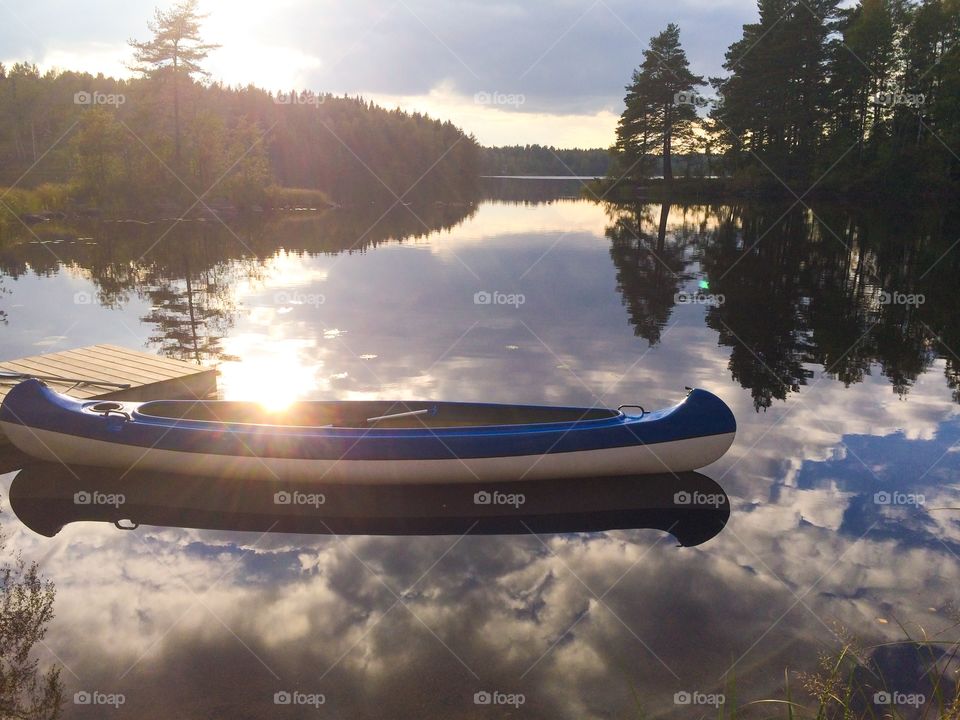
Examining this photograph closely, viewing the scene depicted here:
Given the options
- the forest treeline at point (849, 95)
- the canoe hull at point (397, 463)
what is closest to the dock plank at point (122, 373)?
the canoe hull at point (397, 463)

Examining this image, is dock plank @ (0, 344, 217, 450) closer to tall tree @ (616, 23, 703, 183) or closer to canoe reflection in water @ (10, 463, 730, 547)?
canoe reflection in water @ (10, 463, 730, 547)

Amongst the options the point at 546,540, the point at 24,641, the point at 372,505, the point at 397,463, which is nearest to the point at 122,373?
the point at 372,505

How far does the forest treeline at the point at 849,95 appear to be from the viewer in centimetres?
6044

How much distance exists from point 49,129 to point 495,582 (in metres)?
116

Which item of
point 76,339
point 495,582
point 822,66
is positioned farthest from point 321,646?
point 822,66

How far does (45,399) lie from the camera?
10508mm

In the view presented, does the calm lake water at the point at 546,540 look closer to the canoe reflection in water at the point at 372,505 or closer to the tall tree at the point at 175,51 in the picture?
the canoe reflection in water at the point at 372,505

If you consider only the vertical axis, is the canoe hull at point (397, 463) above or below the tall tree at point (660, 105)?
below

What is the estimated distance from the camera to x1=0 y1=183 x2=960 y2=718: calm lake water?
652cm

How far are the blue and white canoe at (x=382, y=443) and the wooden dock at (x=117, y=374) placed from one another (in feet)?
5.33

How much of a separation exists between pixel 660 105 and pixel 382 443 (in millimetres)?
73716

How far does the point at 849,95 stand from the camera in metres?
64.7

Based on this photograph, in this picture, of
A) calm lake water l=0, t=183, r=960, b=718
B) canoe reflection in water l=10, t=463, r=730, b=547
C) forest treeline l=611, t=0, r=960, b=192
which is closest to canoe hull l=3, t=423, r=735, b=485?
canoe reflection in water l=10, t=463, r=730, b=547

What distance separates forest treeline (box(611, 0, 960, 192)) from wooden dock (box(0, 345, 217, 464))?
63.5 m
